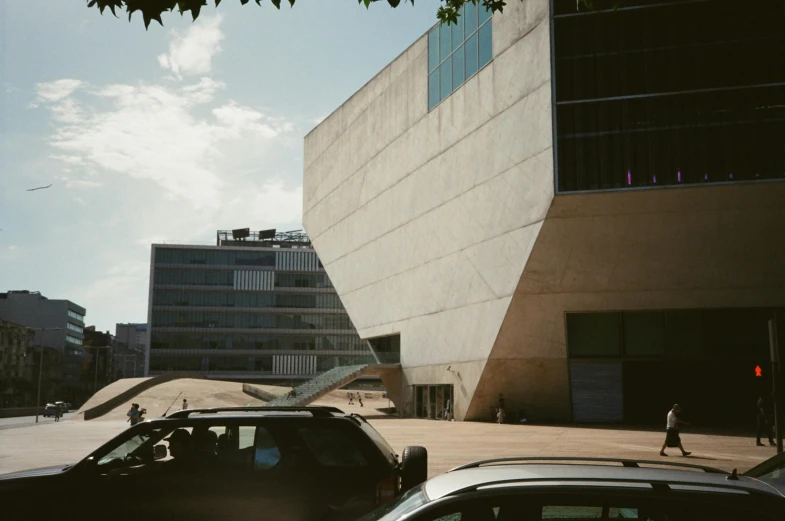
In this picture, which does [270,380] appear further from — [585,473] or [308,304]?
[585,473]

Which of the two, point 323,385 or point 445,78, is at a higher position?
point 445,78

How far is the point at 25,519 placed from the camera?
663 centimetres

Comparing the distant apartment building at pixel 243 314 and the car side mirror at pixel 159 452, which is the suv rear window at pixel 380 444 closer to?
the car side mirror at pixel 159 452

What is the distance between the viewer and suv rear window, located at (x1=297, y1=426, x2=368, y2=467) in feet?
22.2

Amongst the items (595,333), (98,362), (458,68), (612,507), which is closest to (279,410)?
(612,507)

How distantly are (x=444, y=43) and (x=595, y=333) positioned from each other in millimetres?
18784

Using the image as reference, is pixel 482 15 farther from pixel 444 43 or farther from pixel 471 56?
pixel 444 43

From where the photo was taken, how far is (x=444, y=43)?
140ft

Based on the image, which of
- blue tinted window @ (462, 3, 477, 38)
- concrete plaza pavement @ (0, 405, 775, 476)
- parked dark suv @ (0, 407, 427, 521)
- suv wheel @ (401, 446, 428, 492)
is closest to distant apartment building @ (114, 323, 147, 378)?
blue tinted window @ (462, 3, 477, 38)

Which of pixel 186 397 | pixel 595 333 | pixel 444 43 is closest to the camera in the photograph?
pixel 595 333

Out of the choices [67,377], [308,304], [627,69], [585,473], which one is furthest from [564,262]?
[67,377]

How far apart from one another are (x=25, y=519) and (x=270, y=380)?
10450 cm

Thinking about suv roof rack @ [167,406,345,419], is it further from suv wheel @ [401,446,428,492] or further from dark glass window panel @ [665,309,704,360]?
dark glass window panel @ [665,309,704,360]

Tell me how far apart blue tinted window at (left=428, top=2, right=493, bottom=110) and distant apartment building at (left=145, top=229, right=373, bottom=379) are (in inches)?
2657
